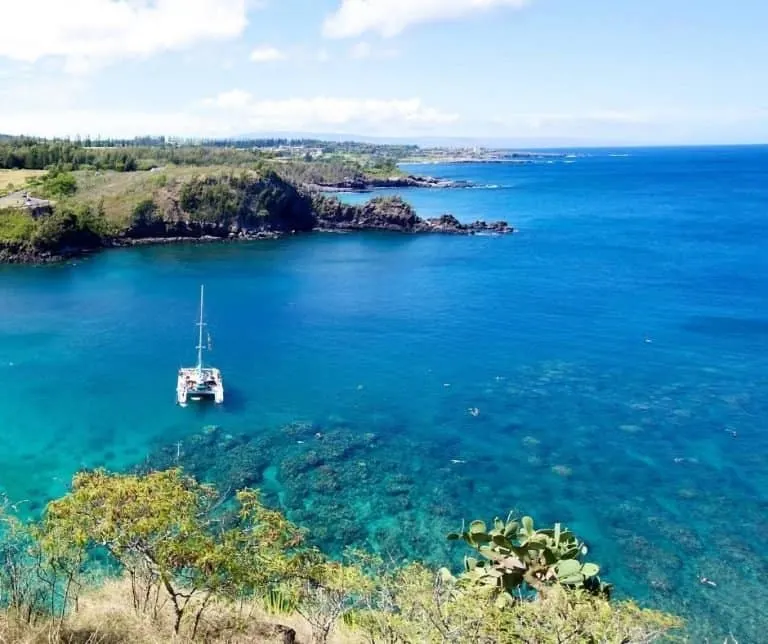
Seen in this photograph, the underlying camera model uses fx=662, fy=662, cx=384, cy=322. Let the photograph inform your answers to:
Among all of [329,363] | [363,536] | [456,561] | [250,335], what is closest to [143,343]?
[250,335]

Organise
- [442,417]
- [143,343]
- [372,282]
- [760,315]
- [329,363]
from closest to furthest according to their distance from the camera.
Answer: [442,417]
[329,363]
[143,343]
[760,315]
[372,282]

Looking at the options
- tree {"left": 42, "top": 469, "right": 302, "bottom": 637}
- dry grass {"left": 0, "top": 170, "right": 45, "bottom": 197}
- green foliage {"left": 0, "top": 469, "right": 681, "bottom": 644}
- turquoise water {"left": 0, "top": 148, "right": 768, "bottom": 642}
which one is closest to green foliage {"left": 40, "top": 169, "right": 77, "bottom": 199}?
dry grass {"left": 0, "top": 170, "right": 45, "bottom": 197}

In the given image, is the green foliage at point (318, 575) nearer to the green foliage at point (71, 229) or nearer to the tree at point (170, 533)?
the tree at point (170, 533)

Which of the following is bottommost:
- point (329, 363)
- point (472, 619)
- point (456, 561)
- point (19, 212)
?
point (456, 561)

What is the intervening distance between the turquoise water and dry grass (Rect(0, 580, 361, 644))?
38.5ft

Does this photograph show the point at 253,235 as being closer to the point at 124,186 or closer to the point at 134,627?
the point at 124,186

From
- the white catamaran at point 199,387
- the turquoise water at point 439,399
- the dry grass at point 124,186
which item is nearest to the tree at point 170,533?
the turquoise water at point 439,399

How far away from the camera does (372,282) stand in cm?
8094

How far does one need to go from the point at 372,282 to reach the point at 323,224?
140ft

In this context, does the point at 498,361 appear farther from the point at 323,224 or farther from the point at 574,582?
the point at 323,224

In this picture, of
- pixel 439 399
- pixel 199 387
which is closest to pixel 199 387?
pixel 199 387

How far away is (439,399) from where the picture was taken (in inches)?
1809

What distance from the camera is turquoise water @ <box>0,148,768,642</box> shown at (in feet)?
106

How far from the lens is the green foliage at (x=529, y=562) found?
14.4m
